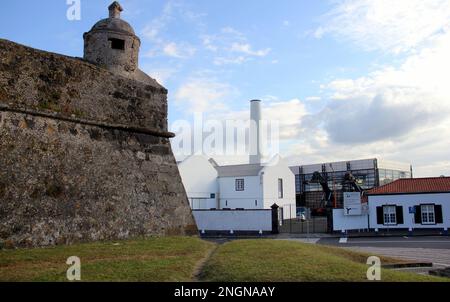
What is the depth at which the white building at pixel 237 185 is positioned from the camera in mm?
40031

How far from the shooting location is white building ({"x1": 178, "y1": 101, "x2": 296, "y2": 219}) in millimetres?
40031

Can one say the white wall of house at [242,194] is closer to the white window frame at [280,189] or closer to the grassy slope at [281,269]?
the white window frame at [280,189]

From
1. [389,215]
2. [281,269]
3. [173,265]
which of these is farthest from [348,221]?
[173,265]

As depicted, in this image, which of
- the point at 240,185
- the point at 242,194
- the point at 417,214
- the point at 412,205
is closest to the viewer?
the point at 417,214

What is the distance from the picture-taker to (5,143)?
30.7ft

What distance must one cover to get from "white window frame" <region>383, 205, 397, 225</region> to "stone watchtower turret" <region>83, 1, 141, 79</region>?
70.1ft

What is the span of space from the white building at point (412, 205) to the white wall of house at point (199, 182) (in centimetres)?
1765

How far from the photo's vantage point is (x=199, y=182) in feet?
136

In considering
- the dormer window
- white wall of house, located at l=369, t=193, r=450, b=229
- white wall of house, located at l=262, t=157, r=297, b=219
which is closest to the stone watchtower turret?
the dormer window

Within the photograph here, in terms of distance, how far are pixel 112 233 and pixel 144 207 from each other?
1.36 metres

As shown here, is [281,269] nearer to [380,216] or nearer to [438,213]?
[380,216]

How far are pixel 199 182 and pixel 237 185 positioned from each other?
3905mm

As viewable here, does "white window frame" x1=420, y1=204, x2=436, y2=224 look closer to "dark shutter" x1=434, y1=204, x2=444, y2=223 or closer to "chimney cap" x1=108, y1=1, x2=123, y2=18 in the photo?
"dark shutter" x1=434, y1=204, x2=444, y2=223

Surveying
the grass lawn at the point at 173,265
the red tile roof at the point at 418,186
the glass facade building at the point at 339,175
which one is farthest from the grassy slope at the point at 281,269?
the glass facade building at the point at 339,175
